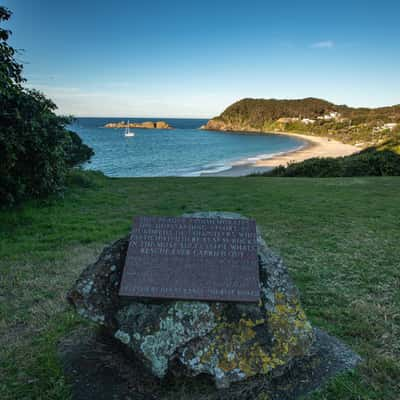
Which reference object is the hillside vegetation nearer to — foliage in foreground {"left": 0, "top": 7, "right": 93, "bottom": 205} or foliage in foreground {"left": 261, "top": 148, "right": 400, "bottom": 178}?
foliage in foreground {"left": 261, "top": 148, "right": 400, "bottom": 178}

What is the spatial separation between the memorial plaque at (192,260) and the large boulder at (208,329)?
13cm

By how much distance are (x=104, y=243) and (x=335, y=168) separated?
827 inches

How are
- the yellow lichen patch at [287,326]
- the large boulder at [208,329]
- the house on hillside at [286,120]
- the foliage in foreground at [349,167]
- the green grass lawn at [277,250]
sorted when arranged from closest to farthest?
the large boulder at [208,329], the yellow lichen patch at [287,326], the green grass lawn at [277,250], the foliage in foreground at [349,167], the house on hillside at [286,120]

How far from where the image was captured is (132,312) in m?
3.36

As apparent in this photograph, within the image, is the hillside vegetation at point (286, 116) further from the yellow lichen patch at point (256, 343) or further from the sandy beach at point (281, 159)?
the yellow lichen patch at point (256, 343)

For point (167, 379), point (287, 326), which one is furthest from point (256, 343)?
point (167, 379)

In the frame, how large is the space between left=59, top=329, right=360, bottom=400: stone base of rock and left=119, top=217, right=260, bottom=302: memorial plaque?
758 millimetres

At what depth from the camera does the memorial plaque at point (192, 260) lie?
3.39 metres

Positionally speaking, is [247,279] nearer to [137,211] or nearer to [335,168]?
[137,211]

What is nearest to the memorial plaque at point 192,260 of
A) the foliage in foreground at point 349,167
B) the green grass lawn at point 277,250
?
the green grass lawn at point 277,250

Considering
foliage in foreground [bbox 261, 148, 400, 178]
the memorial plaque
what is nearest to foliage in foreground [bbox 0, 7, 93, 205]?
the memorial plaque

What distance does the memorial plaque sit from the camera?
3.39m

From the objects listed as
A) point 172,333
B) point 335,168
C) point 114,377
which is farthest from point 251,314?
point 335,168

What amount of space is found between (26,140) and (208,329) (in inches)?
288
